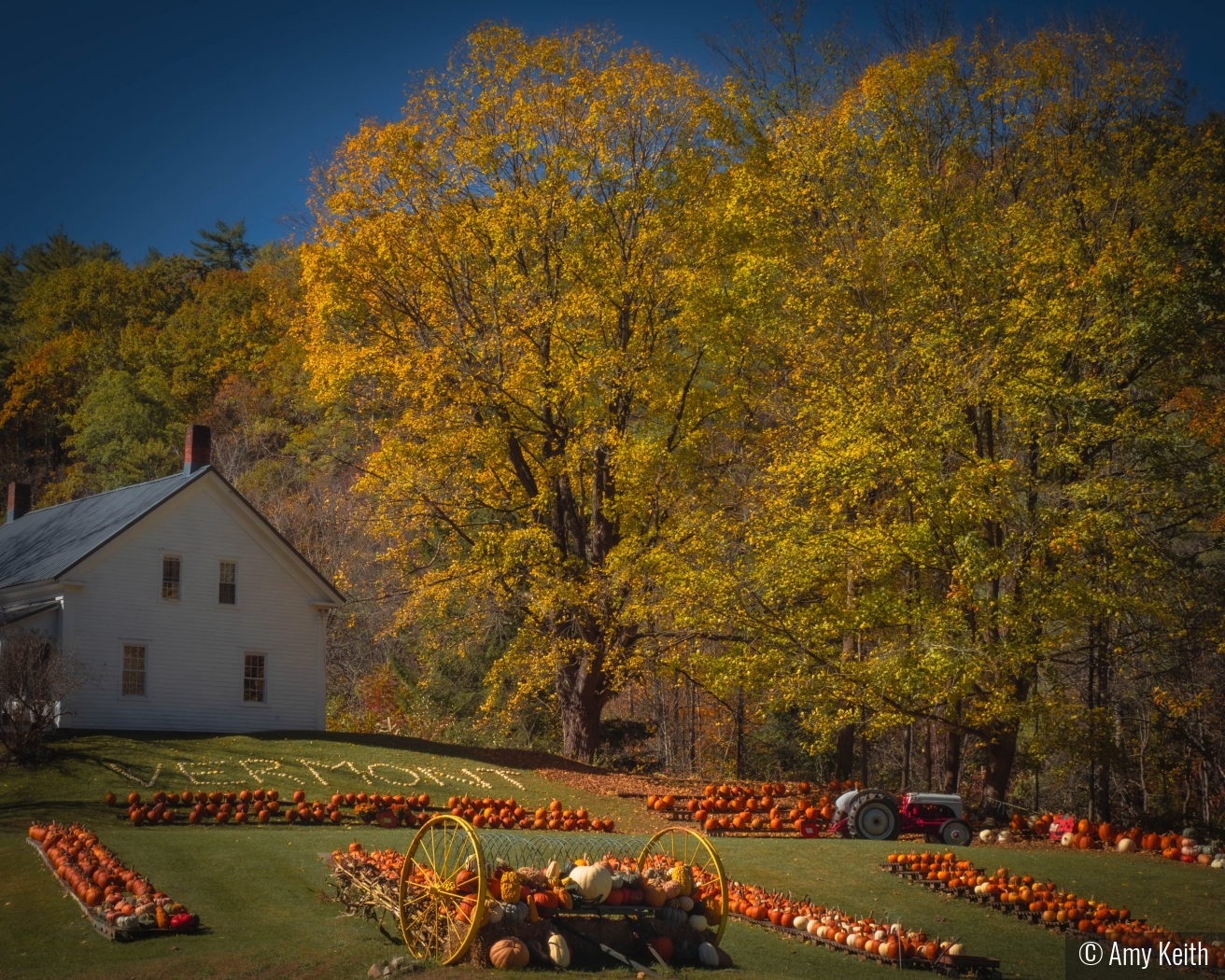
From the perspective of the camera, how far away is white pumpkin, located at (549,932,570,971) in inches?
356

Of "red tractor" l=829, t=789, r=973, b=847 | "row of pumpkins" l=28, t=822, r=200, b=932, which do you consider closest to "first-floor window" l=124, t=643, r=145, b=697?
"row of pumpkins" l=28, t=822, r=200, b=932

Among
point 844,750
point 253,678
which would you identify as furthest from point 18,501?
point 844,750

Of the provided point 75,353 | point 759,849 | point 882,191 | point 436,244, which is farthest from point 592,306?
point 75,353

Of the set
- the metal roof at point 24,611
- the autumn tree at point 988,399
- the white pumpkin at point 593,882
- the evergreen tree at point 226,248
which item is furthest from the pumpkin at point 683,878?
the evergreen tree at point 226,248

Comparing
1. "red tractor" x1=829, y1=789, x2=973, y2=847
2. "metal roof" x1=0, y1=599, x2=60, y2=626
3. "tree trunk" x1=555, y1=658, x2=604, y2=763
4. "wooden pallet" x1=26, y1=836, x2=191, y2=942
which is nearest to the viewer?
"wooden pallet" x1=26, y1=836, x2=191, y2=942

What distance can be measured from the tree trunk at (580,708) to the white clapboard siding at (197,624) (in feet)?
23.0

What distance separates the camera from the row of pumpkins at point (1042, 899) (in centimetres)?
1179

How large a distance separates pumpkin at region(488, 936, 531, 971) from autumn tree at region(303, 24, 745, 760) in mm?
15847

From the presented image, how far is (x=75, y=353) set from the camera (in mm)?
61656

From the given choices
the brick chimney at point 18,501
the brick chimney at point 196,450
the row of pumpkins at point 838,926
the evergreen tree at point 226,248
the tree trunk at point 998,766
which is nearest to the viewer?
the row of pumpkins at point 838,926

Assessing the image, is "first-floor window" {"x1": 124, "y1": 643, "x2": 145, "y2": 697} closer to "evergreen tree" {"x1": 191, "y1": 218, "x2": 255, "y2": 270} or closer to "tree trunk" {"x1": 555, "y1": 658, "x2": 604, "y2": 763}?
"tree trunk" {"x1": 555, "y1": 658, "x2": 604, "y2": 763}

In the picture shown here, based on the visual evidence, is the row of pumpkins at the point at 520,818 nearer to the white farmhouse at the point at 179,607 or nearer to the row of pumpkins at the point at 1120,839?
the row of pumpkins at the point at 1120,839

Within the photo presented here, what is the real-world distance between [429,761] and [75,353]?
4776cm

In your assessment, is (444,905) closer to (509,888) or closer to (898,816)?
(509,888)
